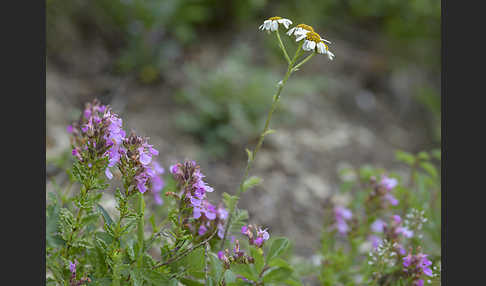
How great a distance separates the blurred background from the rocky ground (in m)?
0.01

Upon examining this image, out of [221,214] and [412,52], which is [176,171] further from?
[412,52]

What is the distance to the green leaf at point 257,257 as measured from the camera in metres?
1.17

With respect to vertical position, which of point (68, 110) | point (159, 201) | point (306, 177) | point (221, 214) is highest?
point (68, 110)

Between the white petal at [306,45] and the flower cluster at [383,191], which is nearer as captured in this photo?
the white petal at [306,45]

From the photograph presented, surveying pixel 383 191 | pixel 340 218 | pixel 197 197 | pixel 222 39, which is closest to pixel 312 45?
pixel 197 197

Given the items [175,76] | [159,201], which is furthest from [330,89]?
[159,201]

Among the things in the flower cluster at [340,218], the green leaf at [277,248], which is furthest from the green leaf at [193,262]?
the flower cluster at [340,218]

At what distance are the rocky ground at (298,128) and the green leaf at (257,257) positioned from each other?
1.04 m

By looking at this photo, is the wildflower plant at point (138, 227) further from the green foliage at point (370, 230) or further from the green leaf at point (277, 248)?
the green foliage at point (370, 230)

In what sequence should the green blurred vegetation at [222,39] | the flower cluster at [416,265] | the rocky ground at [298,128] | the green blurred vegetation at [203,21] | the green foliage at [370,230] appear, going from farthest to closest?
the green blurred vegetation at [203,21], the green blurred vegetation at [222,39], the rocky ground at [298,128], the green foliage at [370,230], the flower cluster at [416,265]

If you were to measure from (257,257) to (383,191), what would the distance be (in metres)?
0.73

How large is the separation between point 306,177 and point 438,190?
104 cm

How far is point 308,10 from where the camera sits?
404 cm

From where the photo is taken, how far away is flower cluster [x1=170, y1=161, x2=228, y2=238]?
1.11 meters
